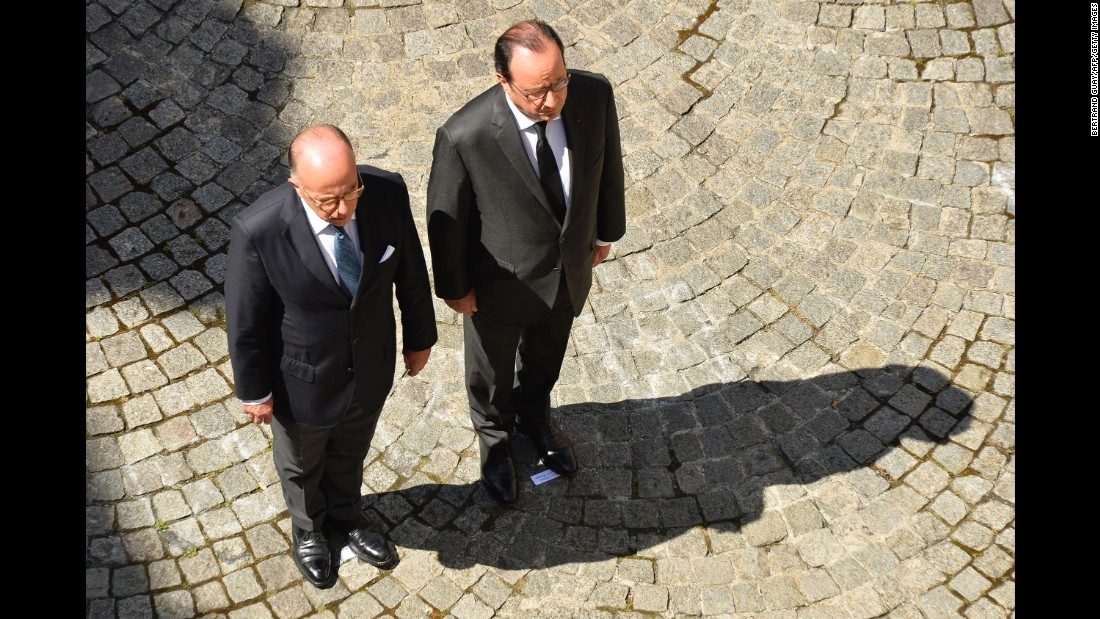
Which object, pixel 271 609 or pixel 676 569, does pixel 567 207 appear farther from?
pixel 271 609

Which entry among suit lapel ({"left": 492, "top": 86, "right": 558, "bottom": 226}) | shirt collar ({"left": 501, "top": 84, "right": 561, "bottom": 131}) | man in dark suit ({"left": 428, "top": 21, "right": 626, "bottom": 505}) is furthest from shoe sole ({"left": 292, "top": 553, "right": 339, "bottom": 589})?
shirt collar ({"left": 501, "top": 84, "right": 561, "bottom": 131})

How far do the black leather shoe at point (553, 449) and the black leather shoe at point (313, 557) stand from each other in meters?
1.29

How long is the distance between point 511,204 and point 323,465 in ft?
5.28

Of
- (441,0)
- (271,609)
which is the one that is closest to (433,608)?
(271,609)

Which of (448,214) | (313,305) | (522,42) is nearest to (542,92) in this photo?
(522,42)

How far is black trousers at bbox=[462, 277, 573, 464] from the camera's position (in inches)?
201

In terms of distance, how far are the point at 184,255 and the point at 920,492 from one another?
15.2 feet

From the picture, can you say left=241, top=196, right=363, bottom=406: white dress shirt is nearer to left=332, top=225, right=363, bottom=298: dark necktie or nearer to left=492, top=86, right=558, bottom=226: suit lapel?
left=332, top=225, right=363, bottom=298: dark necktie

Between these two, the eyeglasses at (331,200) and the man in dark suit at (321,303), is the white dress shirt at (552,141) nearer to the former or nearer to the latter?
the man in dark suit at (321,303)

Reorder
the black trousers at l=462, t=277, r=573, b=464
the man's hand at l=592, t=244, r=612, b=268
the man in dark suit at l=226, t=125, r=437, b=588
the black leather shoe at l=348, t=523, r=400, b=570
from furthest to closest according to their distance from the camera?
the black leather shoe at l=348, t=523, r=400, b=570 < the man's hand at l=592, t=244, r=612, b=268 < the black trousers at l=462, t=277, r=573, b=464 < the man in dark suit at l=226, t=125, r=437, b=588

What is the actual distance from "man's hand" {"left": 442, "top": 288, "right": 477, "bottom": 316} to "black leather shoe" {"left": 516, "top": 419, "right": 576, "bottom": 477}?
44.0 inches

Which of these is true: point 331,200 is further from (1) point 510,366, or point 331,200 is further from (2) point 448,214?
(1) point 510,366

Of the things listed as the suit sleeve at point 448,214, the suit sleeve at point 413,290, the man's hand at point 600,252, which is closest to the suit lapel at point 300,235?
the suit sleeve at point 413,290

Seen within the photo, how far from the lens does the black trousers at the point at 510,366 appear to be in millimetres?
5117
